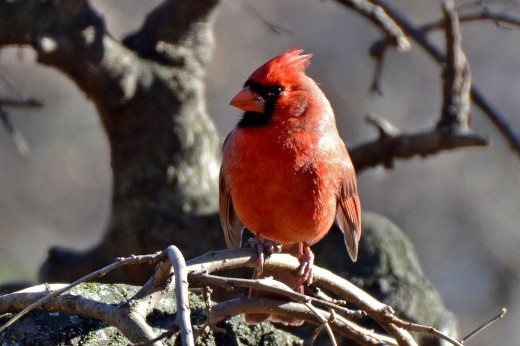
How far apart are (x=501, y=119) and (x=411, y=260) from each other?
37.6 inches

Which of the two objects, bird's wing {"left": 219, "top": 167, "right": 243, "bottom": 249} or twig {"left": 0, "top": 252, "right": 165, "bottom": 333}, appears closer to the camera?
twig {"left": 0, "top": 252, "right": 165, "bottom": 333}

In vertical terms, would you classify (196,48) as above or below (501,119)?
above

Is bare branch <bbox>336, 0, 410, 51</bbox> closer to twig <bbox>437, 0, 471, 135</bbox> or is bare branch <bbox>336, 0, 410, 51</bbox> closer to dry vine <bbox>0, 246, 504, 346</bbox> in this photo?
twig <bbox>437, 0, 471, 135</bbox>

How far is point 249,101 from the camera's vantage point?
3.21 meters

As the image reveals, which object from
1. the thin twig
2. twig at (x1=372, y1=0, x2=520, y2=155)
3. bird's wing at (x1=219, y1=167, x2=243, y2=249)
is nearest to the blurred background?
twig at (x1=372, y1=0, x2=520, y2=155)

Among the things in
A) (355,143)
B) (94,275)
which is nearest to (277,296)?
(94,275)

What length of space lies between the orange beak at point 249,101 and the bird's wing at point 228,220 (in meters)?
0.27

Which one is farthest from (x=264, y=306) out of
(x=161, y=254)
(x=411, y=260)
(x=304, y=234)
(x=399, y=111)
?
(x=399, y=111)

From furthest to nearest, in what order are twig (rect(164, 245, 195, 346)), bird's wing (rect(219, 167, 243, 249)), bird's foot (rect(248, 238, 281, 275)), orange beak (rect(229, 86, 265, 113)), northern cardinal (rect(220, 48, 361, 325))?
bird's wing (rect(219, 167, 243, 249)) → orange beak (rect(229, 86, 265, 113)) → northern cardinal (rect(220, 48, 361, 325)) → bird's foot (rect(248, 238, 281, 275)) → twig (rect(164, 245, 195, 346))

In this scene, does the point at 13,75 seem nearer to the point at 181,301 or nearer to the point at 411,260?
the point at 411,260

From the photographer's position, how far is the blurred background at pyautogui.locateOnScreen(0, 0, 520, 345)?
841 cm

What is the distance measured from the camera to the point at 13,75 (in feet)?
29.2

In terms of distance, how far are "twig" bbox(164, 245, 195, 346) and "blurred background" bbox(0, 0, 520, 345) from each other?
636 centimetres

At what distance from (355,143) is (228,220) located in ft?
15.7
